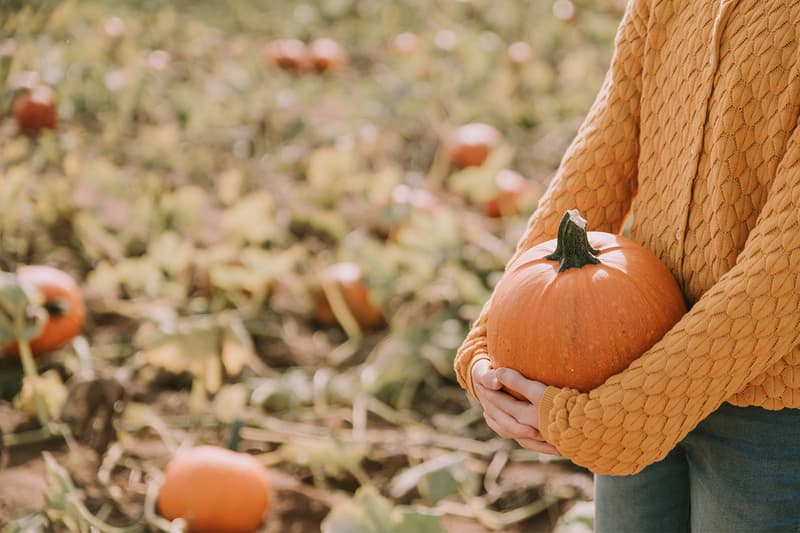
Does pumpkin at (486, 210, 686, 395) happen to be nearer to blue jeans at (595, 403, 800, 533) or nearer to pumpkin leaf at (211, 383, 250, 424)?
blue jeans at (595, 403, 800, 533)

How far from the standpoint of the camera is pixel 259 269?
2.92 meters

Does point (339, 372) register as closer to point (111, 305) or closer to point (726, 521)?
point (111, 305)

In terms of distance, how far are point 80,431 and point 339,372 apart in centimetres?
79

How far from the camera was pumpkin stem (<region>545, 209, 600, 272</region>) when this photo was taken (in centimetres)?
129

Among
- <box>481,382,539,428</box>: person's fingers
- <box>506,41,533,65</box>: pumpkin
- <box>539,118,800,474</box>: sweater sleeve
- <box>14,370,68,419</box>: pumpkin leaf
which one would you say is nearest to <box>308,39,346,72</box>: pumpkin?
<box>506,41,533,65</box>: pumpkin

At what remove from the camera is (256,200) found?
3.17 meters

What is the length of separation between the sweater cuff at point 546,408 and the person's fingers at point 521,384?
1 cm

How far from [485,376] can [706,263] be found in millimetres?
330

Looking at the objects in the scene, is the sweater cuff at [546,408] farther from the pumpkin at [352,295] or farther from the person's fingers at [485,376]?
the pumpkin at [352,295]

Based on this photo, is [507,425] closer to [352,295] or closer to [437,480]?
[437,480]

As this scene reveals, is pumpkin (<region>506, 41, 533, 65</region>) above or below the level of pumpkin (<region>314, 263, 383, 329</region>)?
above

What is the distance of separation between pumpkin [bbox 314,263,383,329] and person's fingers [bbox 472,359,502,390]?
1533 millimetres

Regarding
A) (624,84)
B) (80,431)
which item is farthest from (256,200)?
(624,84)

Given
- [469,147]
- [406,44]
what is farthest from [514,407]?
[406,44]
